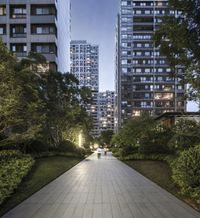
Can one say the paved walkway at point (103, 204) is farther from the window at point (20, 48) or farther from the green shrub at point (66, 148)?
the window at point (20, 48)

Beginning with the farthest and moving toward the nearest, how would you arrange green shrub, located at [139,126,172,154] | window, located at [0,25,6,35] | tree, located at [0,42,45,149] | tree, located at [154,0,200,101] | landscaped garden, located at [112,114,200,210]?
1. window, located at [0,25,6,35]
2. green shrub, located at [139,126,172,154]
3. tree, located at [0,42,45,149]
4. landscaped garden, located at [112,114,200,210]
5. tree, located at [154,0,200,101]

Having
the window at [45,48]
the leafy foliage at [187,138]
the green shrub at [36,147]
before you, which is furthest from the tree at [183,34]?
the window at [45,48]

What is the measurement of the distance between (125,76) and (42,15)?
225 feet

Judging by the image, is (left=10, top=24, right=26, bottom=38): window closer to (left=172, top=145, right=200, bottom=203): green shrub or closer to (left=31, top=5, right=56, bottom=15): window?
(left=31, top=5, right=56, bottom=15): window

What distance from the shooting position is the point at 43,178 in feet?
54.3

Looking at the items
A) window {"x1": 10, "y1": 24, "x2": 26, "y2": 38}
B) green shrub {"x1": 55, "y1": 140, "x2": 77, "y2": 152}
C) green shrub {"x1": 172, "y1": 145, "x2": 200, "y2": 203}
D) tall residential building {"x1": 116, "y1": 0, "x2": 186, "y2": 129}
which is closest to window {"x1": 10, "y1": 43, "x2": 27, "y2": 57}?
window {"x1": 10, "y1": 24, "x2": 26, "y2": 38}

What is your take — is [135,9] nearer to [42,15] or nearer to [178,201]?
[42,15]

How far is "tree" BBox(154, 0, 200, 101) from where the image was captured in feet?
34.2

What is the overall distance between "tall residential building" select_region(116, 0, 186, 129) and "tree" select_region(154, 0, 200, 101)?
101 metres

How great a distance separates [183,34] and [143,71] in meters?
108

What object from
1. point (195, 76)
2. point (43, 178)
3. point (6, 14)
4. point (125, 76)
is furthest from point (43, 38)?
point (125, 76)

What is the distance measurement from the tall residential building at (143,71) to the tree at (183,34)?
10142 cm

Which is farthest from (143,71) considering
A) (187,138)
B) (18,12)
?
(187,138)

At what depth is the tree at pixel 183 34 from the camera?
1041 cm
